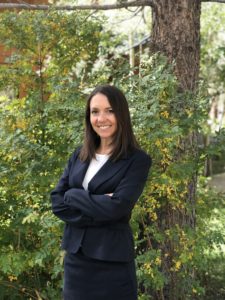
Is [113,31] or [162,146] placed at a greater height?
[113,31]

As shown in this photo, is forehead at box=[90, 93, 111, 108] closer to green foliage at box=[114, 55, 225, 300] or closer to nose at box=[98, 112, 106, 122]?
nose at box=[98, 112, 106, 122]

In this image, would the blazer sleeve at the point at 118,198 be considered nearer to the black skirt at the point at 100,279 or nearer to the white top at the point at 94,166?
the white top at the point at 94,166

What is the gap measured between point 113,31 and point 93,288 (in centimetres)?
869

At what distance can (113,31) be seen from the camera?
10.6m

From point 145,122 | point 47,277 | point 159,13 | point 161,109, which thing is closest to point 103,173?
point 145,122

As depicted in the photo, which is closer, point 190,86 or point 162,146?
point 162,146

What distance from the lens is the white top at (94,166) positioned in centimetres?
272

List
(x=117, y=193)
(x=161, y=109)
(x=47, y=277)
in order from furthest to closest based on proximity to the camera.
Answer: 1. (x=47, y=277)
2. (x=161, y=109)
3. (x=117, y=193)

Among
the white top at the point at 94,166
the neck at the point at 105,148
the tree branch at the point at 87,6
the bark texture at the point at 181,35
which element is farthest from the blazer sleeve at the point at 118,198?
the tree branch at the point at 87,6

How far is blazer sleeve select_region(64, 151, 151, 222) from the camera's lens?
2.51m

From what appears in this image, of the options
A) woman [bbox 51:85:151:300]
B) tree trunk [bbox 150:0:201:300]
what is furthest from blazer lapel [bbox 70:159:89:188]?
tree trunk [bbox 150:0:201:300]

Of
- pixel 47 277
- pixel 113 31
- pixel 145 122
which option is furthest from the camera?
pixel 113 31

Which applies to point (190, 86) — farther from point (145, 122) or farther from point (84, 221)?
point (84, 221)

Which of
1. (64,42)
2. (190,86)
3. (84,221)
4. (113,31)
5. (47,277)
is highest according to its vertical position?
(113,31)
